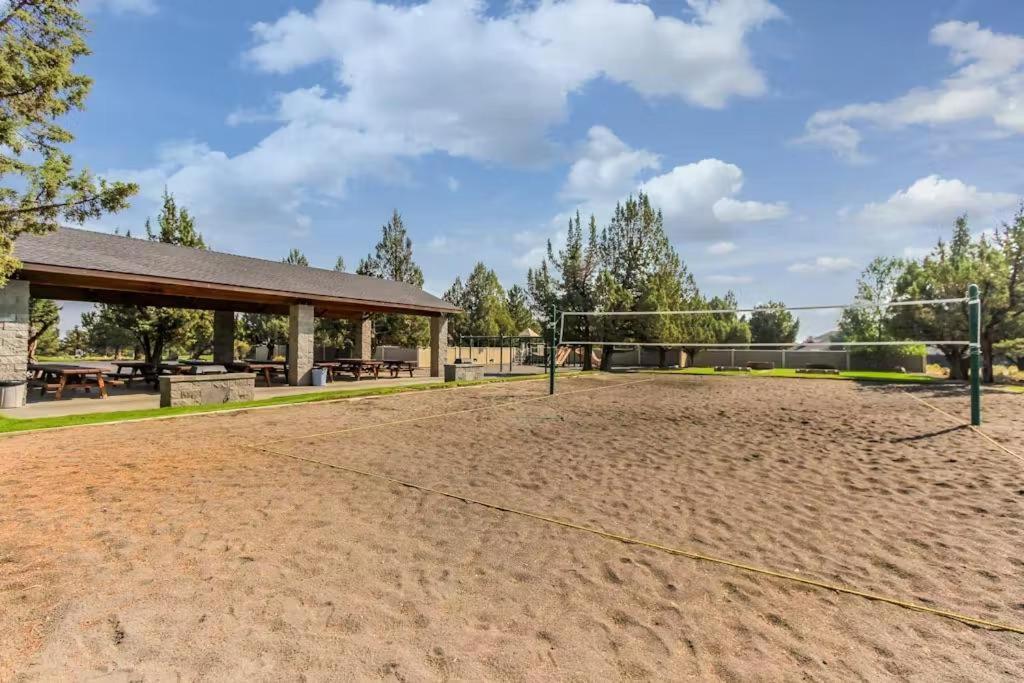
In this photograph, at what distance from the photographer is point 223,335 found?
1928 cm

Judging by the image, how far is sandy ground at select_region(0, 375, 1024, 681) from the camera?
240cm

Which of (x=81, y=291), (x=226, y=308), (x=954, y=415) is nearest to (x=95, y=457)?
(x=81, y=291)

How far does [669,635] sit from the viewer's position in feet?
8.48

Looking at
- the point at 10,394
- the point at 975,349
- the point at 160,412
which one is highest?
the point at 975,349

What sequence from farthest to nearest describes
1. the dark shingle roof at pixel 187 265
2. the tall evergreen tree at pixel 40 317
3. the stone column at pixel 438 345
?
the tall evergreen tree at pixel 40 317
the stone column at pixel 438 345
the dark shingle roof at pixel 187 265

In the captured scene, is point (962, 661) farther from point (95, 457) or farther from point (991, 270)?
point (991, 270)

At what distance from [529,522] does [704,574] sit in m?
1.45

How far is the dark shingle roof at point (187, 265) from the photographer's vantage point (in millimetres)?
11305

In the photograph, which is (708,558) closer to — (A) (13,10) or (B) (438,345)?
(A) (13,10)

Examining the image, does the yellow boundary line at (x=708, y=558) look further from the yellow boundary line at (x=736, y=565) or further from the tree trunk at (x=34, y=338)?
the tree trunk at (x=34, y=338)

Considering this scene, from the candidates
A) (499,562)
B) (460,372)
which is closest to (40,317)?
(460,372)

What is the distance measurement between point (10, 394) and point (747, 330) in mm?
46586

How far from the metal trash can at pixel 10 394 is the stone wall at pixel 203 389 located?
309cm

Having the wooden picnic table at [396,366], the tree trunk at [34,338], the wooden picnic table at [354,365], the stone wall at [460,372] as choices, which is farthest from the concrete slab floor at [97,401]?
the tree trunk at [34,338]
